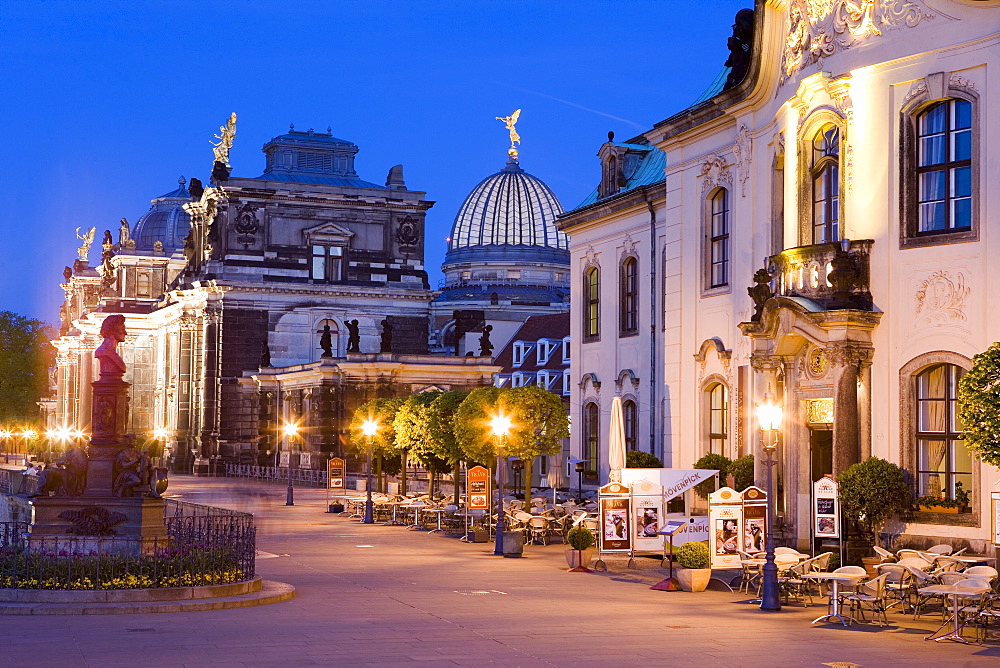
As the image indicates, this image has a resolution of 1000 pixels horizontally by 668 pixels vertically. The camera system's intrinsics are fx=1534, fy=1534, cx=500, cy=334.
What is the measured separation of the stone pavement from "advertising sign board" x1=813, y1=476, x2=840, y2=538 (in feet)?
10.6

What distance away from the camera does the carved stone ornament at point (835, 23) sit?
99.0 feet

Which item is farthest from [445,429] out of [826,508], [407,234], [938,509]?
[407,234]

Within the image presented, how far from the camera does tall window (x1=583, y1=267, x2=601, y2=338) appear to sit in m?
51.5

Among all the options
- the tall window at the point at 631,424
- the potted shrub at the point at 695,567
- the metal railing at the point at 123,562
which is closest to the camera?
the metal railing at the point at 123,562

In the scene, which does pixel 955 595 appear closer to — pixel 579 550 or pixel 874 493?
pixel 874 493

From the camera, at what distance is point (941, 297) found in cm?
2925

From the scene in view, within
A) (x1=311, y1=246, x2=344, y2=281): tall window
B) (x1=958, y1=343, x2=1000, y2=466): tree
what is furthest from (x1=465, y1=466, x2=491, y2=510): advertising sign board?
(x1=311, y1=246, x2=344, y2=281): tall window

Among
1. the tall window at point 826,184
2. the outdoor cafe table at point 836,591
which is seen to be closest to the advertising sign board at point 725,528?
the outdoor cafe table at point 836,591

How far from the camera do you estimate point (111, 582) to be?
22859 mm

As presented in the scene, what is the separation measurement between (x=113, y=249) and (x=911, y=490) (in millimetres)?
120068

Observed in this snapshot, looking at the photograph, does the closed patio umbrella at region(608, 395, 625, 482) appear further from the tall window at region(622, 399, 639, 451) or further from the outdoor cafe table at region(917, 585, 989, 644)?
the outdoor cafe table at region(917, 585, 989, 644)

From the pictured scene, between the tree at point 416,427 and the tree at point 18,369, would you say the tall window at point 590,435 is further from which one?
the tree at point 18,369

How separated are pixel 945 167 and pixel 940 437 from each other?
5.19m

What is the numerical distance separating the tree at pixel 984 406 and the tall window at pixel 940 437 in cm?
457
